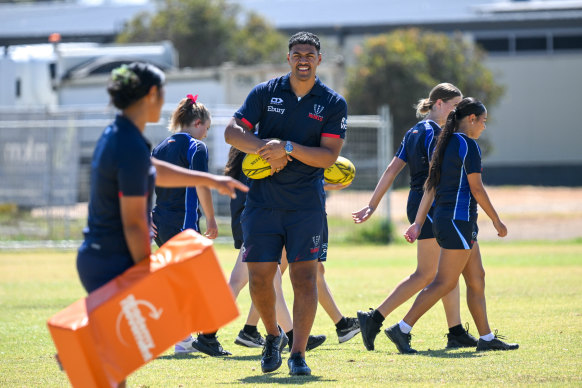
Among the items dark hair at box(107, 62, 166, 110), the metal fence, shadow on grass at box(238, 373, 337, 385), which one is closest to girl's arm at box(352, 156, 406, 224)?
shadow on grass at box(238, 373, 337, 385)

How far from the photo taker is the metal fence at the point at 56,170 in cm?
1914

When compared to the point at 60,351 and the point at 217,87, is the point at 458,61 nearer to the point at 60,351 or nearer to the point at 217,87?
the point at 217,87

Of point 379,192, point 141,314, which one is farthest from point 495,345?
point 141,314

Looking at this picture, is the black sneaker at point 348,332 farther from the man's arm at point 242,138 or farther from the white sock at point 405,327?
the man's arm at point 242,138

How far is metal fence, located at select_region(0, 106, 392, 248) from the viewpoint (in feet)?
62.8

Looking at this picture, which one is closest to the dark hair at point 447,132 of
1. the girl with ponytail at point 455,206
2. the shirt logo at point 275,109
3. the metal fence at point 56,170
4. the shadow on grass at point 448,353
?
the girl with ponytail at point 455,206

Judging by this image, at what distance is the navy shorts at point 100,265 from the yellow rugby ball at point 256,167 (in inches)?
71.7

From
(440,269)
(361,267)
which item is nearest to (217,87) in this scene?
(361,267)

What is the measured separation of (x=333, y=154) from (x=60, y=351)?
8.77ft

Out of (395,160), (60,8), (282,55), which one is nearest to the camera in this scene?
(395,160)

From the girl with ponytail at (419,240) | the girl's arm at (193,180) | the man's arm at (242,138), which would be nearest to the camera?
the girl's arm at (193,180)

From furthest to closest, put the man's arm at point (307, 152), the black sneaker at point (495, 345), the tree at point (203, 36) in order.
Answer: the tree at point (203, 36) < the black sneaker at point (495, 345) < the man's arm at point (307, 152)

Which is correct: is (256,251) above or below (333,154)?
below

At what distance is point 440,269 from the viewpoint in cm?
768
